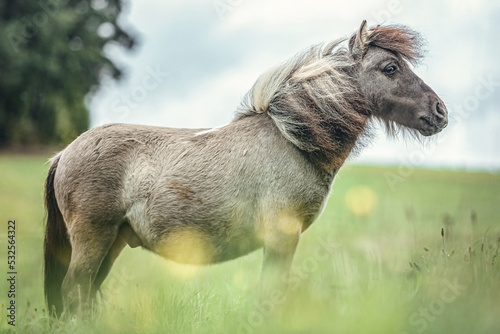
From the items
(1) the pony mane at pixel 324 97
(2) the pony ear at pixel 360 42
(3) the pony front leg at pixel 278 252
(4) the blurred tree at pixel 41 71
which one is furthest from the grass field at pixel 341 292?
(4) the blurred tree at pixel 41 71

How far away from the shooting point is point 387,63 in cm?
445

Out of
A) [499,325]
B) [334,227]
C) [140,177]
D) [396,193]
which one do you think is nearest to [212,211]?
[140,177]

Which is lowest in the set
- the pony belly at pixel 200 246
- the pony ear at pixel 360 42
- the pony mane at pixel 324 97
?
the pony belly at pixel 200 246

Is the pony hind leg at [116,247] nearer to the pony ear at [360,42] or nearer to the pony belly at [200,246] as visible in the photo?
the pony belly at [200,246]

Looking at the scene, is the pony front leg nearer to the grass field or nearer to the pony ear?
the grass field

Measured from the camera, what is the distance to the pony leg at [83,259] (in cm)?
467

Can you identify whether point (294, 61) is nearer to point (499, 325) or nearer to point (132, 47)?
Answer: point (499, 325)

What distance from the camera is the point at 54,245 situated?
515 cm

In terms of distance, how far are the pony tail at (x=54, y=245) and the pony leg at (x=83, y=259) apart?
493 mm

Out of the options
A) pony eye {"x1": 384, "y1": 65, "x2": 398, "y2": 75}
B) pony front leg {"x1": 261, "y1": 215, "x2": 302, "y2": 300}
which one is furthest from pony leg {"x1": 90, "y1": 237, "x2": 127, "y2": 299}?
pony eye {"x1": 384, "y1": 65, "x2": 398, "y2": 75}

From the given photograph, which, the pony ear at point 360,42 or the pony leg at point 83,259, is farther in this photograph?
the pony leg at point 83,259

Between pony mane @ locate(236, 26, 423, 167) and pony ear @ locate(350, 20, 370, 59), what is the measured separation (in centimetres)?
5

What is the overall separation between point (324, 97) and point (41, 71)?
21.9 m

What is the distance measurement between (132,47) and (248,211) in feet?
76.8
